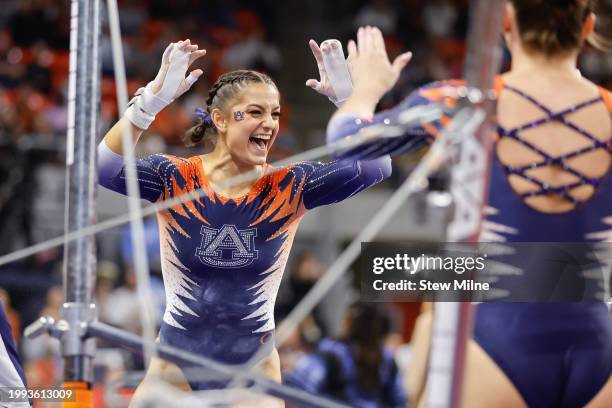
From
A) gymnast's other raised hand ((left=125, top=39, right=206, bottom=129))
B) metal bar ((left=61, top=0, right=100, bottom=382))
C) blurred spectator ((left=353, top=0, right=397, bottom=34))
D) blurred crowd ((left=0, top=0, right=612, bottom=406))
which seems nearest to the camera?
metal bar ((left=61, top=0, right=100, bottom=382))

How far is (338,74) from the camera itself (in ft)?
11.4

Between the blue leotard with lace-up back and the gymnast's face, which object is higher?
the gymnast's face

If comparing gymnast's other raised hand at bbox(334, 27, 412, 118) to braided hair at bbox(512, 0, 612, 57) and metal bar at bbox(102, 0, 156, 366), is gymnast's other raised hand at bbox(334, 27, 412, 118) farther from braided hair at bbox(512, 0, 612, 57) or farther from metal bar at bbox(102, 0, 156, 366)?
metal bar at bbox(102, 0, 156, 366)

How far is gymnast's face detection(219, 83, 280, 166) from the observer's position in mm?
3709

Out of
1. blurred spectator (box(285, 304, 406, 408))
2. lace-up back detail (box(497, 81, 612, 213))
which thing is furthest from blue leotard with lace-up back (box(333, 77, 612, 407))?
blurred spectator (box(285, 304, 406, 408))

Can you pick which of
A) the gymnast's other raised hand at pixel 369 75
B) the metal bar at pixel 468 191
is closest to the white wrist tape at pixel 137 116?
the gymnast's other raised hand at pixel 369 75

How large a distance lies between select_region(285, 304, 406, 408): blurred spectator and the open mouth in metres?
1.82

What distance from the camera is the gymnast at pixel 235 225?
3.69m

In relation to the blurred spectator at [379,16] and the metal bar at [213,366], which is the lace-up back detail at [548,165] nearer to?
the metal bar at [213,366]

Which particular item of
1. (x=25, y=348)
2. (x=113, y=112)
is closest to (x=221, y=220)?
(x=25, y=348)

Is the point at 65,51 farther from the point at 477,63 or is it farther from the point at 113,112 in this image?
the point at 477,63

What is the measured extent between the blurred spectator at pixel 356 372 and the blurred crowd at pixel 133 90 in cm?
5

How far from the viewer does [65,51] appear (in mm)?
11102

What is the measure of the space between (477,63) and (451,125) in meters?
0.22
